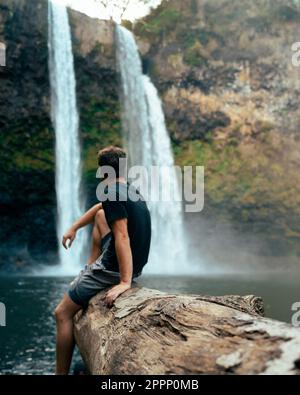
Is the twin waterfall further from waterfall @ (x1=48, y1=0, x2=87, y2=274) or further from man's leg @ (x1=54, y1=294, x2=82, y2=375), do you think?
man's leg @ (x1=54, y1=294, x2=82, y2=375)

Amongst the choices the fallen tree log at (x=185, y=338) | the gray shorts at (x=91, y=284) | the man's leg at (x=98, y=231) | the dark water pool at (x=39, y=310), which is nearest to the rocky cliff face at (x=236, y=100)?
the dark water pool at (x=39, y=310)

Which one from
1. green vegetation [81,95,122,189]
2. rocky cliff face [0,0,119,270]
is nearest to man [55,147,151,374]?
rocky cliff face [0,0,119,270]

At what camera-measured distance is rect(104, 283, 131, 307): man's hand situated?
3211 millimetres

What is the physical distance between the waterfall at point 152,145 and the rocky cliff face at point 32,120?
4.30 feet

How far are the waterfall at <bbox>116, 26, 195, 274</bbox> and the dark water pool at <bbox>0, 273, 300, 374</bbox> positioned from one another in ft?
23.7

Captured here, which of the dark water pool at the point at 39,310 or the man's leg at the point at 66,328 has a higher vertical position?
the man's leg at the point at 66,328

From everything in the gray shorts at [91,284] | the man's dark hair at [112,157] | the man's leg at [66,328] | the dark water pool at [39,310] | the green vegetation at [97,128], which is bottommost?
the dark water pool at [39,310]

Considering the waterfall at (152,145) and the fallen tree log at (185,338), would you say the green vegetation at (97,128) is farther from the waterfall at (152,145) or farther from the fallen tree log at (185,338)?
the fallen tree log at (185,338)

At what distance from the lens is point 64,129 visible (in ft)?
69.3

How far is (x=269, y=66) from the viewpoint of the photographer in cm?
2597

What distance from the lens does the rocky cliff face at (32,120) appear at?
20.0m

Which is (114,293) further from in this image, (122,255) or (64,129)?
(64,129)

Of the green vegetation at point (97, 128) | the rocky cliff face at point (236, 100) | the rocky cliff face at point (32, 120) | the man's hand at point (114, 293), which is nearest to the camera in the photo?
the man's hand at point (114, 293)

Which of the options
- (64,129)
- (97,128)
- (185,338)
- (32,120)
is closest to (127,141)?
(97,128)
